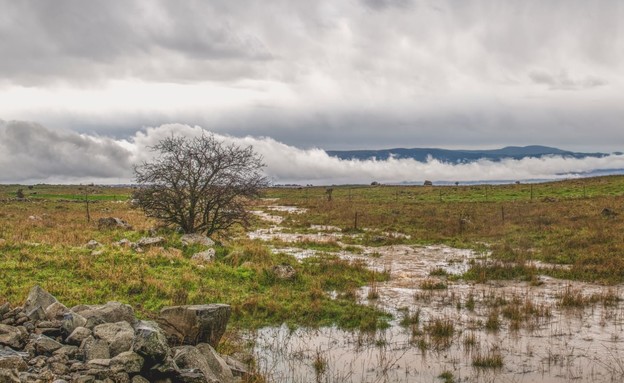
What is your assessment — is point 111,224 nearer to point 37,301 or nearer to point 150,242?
point 150,242

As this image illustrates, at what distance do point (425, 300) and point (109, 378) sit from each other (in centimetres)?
1030

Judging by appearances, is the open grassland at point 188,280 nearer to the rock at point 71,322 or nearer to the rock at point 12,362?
the rock at point 71,322

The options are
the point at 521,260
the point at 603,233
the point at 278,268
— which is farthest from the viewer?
the point at 603,233

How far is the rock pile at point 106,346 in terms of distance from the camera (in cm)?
726

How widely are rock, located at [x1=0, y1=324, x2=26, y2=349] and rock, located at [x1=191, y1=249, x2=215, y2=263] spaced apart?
1038 cm

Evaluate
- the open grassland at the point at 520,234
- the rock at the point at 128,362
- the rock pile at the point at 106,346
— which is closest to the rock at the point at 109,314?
the rock pile at the point at 106,346

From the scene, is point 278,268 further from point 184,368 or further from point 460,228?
point 460,228

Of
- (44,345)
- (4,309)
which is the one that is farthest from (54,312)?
(44,345)

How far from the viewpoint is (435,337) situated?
11.6 metres

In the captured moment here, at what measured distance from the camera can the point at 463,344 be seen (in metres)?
11.1

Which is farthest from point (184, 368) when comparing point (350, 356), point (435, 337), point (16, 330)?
point (435, 337)

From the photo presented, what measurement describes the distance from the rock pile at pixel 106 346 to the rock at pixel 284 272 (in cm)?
676

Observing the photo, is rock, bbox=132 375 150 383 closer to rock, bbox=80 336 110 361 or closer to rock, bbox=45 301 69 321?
rock, bbox=80 336 110 361

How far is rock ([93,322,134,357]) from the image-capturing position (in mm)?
8250
